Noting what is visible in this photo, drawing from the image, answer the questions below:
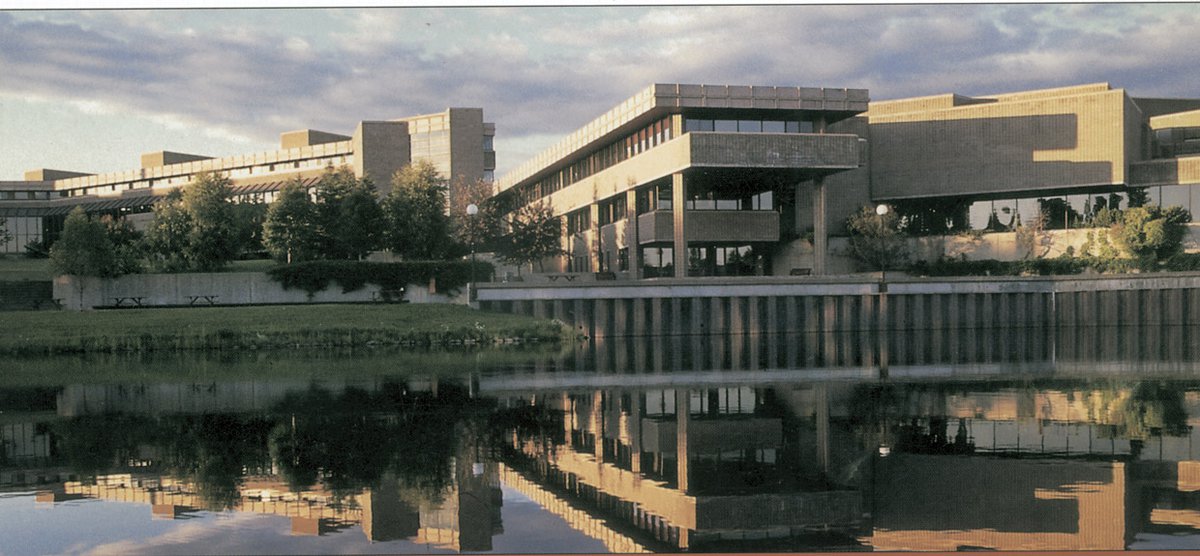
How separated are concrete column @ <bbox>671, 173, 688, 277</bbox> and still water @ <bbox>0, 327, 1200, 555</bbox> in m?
27.4

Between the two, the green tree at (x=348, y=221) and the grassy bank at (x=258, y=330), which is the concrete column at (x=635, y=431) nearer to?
the grassy bank at (x=258, y=330)

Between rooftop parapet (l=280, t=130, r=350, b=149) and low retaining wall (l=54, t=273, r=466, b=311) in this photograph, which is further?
rooftop parapet (l=280, t=130, r=350, b=149)

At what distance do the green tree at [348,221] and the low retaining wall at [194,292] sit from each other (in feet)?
15.5

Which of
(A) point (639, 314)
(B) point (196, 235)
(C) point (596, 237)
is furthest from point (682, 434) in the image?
(C) point (596, 237)

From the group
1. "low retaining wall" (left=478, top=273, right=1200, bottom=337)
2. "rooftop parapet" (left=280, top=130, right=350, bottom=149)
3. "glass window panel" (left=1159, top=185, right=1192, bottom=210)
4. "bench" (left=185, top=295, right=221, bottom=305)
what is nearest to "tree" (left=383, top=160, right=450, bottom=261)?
"bench" (left=185, top=295, right=221, bottom=305)

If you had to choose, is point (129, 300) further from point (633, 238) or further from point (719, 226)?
point (719, 226)

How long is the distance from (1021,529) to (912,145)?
58133mm

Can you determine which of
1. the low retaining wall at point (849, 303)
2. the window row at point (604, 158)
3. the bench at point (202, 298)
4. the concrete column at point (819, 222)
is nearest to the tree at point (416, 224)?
the bench at point (202, 298)

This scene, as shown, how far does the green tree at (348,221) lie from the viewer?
2172 inches

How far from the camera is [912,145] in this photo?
64.7 metres

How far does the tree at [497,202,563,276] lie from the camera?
6862 cm

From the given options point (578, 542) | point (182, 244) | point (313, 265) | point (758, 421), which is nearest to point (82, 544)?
point (578, 542)

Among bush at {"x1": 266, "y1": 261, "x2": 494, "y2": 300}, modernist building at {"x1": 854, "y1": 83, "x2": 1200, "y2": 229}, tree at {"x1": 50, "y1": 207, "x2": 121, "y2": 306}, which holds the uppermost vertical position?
modernist building at {"x1": 854, "y1": 83, "x2": 1200, "y2": 229}

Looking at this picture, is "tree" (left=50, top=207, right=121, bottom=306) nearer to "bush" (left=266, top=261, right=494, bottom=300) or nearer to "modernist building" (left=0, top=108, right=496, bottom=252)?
"bush" (left=266, top=261, right=494, bottom=300)
